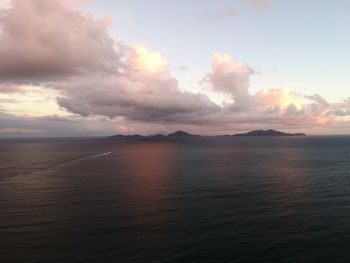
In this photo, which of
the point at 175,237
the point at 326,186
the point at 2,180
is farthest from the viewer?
the point at 2,180

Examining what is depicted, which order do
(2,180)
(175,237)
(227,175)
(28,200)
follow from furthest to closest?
1. (227,175)
2. (2,180)
3. (28,200)
4. (175,237)

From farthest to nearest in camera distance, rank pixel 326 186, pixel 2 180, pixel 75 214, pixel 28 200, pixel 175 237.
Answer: pixel 2 180 → pixel 326 186 → pixel 28 200 → pixel 75 214 → pixel 175 237

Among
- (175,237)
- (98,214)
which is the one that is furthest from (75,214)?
(175,237)

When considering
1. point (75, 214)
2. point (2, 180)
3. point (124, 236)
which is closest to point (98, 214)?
point (75, 214)

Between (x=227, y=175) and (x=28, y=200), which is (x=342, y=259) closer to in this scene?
(x=28, y=200)

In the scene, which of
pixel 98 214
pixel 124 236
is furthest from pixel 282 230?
pixel 98 214

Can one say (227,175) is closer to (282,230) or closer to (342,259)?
(282,230)

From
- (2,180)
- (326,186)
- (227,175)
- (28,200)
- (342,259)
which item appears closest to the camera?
(342,259)

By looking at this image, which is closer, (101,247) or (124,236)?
(101,247)

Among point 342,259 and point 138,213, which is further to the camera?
point 138,213
